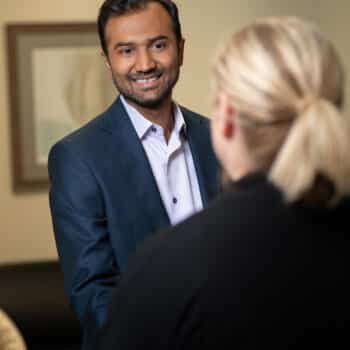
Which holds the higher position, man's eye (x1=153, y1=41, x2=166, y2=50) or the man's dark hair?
the man's dark hair

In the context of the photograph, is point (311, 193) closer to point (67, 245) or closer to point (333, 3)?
point (67, 245)

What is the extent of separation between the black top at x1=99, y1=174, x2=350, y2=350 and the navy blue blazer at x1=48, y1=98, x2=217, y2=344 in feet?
2.51

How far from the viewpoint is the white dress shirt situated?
195 centimetres

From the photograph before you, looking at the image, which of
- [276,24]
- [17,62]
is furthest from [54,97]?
[276,24]

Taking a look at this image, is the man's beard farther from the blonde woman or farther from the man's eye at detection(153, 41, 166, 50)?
the blonde woman

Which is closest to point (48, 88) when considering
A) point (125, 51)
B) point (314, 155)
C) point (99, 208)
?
point (125, 51)

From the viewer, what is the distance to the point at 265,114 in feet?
3.44

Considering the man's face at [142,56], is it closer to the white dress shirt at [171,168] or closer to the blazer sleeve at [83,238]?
the white dress shirt at [171,168]

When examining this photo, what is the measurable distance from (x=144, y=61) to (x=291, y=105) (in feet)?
3.04

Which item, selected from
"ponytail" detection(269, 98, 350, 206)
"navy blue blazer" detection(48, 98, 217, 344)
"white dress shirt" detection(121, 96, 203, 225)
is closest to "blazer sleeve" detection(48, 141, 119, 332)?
"navy blue blazer" detection(48, 98, 217, 344)

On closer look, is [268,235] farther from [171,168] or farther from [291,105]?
[171,168]

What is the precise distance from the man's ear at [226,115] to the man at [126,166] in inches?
31.1

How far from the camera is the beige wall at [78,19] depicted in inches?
128

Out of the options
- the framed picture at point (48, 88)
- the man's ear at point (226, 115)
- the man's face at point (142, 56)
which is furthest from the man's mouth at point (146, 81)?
the framed picture at point (48, 88)
